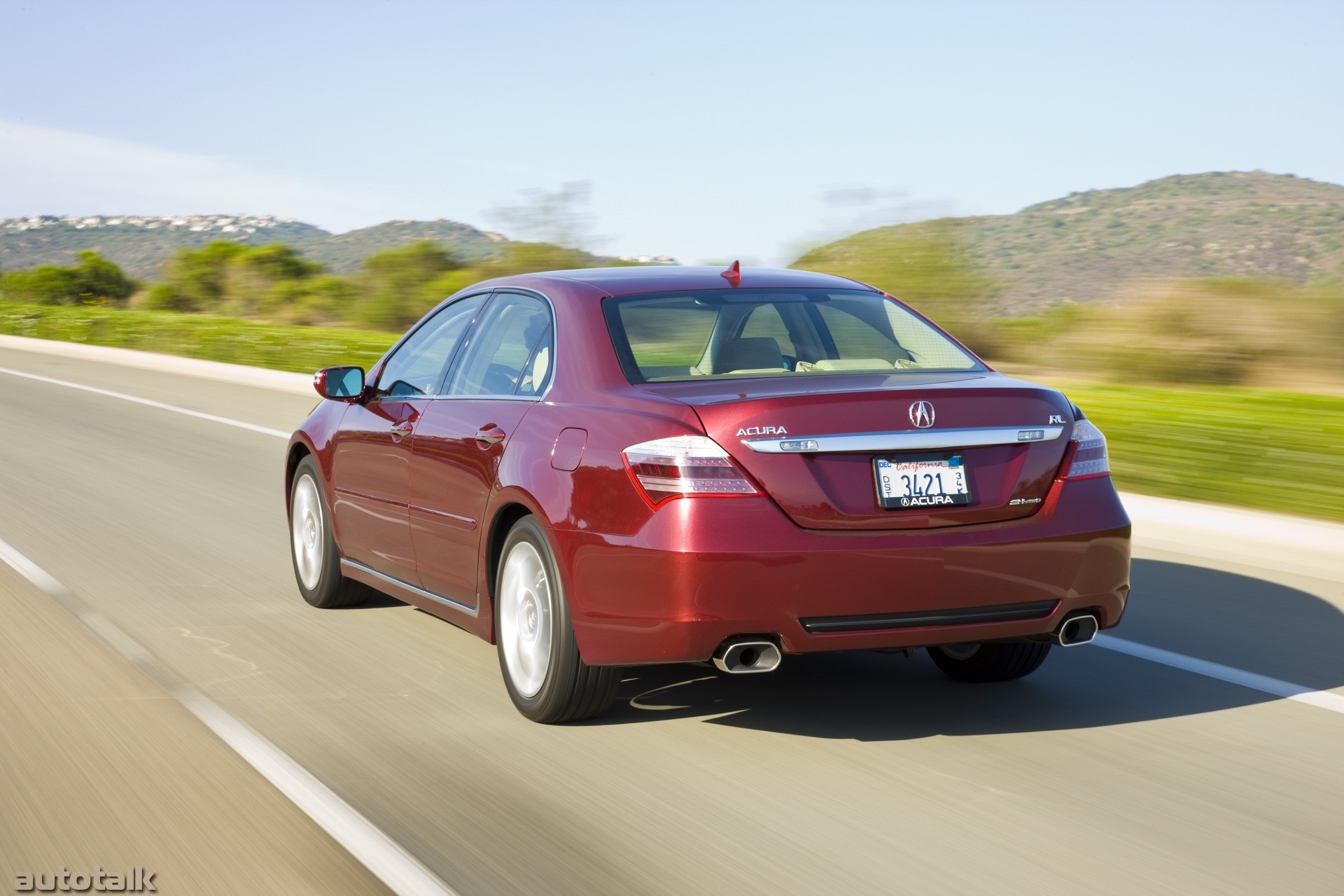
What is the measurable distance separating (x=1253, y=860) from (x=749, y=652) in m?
1.59

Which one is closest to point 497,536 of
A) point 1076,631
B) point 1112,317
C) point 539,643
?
point 539,643

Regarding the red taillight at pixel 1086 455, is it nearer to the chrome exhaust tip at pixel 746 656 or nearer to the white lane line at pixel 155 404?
the chrome exhaust tip at pixel 746 656

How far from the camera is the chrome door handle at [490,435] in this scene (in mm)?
5840

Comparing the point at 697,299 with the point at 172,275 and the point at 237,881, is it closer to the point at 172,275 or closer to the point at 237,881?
the point at 237,881

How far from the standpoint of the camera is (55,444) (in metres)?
15.8

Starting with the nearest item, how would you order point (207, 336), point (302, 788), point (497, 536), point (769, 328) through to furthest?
point (302, 788) < point (497, 536) < point (769, 328) < point (207, 336)

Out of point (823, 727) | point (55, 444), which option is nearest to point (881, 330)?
point (823, 727)

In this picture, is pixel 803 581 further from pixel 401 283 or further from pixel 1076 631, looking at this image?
pixel 401 283

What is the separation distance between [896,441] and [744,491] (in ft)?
1.69

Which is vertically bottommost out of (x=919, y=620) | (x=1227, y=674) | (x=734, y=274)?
(x=1227, y=674)

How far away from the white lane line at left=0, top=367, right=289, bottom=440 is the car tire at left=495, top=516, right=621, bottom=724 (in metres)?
11.3

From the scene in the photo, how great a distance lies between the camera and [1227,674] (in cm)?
637

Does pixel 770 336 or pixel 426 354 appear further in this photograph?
pixel 426 354

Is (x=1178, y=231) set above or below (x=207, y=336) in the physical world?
above
